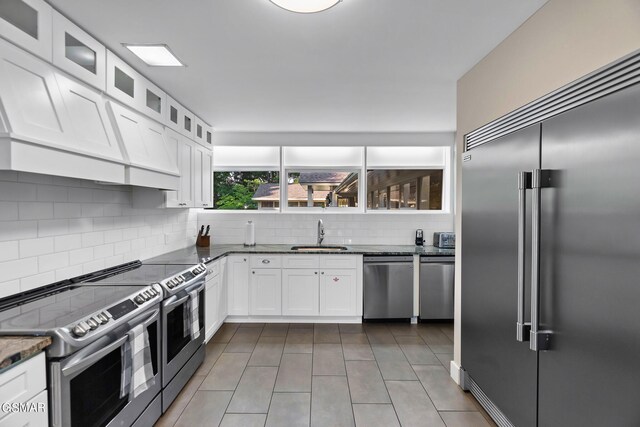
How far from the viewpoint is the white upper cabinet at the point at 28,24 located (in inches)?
61.9

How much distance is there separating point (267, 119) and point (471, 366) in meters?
3.34

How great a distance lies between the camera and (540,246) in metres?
1.69

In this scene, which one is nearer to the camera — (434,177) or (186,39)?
(186,39)

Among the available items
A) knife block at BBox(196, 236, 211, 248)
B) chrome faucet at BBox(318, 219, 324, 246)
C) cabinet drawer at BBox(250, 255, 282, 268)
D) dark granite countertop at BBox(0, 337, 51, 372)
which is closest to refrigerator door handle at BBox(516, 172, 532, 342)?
dark granite countertop at BBox(0, 337, 51, 372)

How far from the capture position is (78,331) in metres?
1.48

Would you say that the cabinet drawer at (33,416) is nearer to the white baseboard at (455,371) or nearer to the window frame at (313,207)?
the white baseboard at (455,371)

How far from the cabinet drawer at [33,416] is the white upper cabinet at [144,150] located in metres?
1.41

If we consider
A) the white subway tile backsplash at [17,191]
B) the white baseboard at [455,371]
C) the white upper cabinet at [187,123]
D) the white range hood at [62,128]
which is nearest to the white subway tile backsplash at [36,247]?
the white subway tile backsplash at [17,191]

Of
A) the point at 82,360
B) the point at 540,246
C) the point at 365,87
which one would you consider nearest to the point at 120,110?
the point at 82,360

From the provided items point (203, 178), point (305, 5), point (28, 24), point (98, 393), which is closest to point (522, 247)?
point (305, 5)

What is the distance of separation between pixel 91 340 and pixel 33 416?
0.31m

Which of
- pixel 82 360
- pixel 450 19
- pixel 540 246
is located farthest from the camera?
pixel 450 19

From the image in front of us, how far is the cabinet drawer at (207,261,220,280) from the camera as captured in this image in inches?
Answer: 138

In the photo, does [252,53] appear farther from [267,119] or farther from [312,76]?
[267,119]
